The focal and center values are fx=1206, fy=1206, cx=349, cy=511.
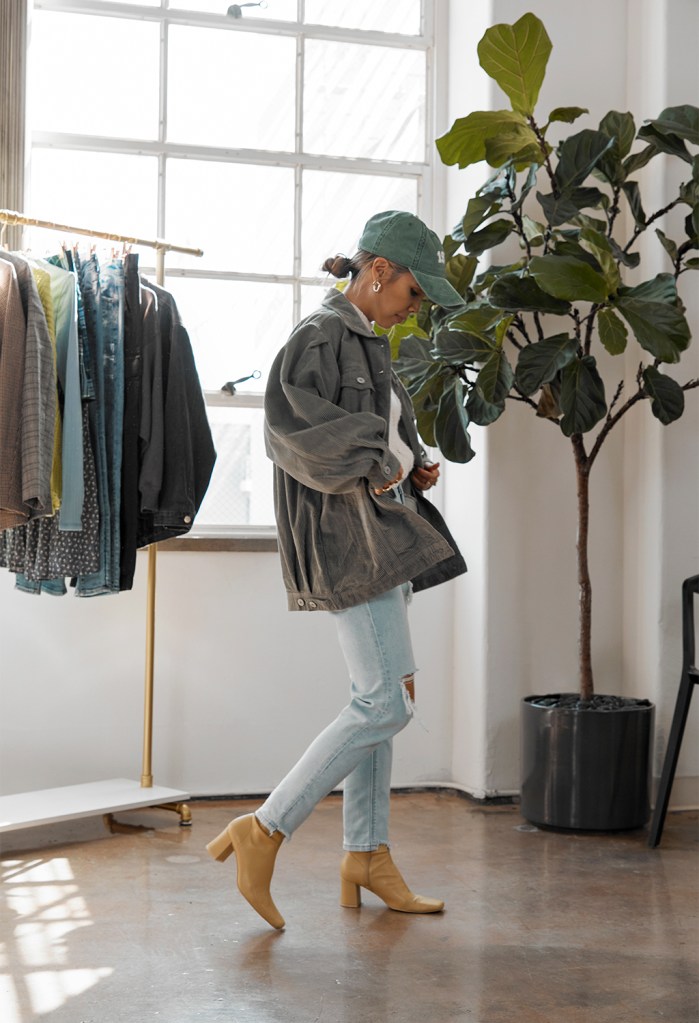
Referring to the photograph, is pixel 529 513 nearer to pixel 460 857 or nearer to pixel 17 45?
pixel 460 857

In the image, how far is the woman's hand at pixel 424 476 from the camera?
8.47 ft

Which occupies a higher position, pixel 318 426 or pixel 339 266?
pixel 339 266

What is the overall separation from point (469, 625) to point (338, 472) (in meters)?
1.66

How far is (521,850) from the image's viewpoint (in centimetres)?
318

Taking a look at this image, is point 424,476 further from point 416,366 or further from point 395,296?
point 416,366

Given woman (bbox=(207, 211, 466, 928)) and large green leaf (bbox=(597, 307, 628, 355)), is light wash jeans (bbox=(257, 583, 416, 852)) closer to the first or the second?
woman (bbox=(207, 211, 466, 928))

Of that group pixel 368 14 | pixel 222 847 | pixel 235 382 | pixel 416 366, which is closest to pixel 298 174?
pixel 368 14

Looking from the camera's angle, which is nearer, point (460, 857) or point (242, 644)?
point (460, 857)

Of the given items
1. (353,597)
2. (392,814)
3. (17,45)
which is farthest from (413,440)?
(17,45)

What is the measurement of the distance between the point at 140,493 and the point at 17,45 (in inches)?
58.2

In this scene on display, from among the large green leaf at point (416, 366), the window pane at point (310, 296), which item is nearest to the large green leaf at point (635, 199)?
the large green leaf at point (416, 366)

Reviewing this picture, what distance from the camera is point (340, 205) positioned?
4.07 m

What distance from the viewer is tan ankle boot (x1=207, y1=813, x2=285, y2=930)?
2.43 meters

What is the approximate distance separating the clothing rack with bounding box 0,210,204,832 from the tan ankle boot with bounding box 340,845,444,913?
90 cm
